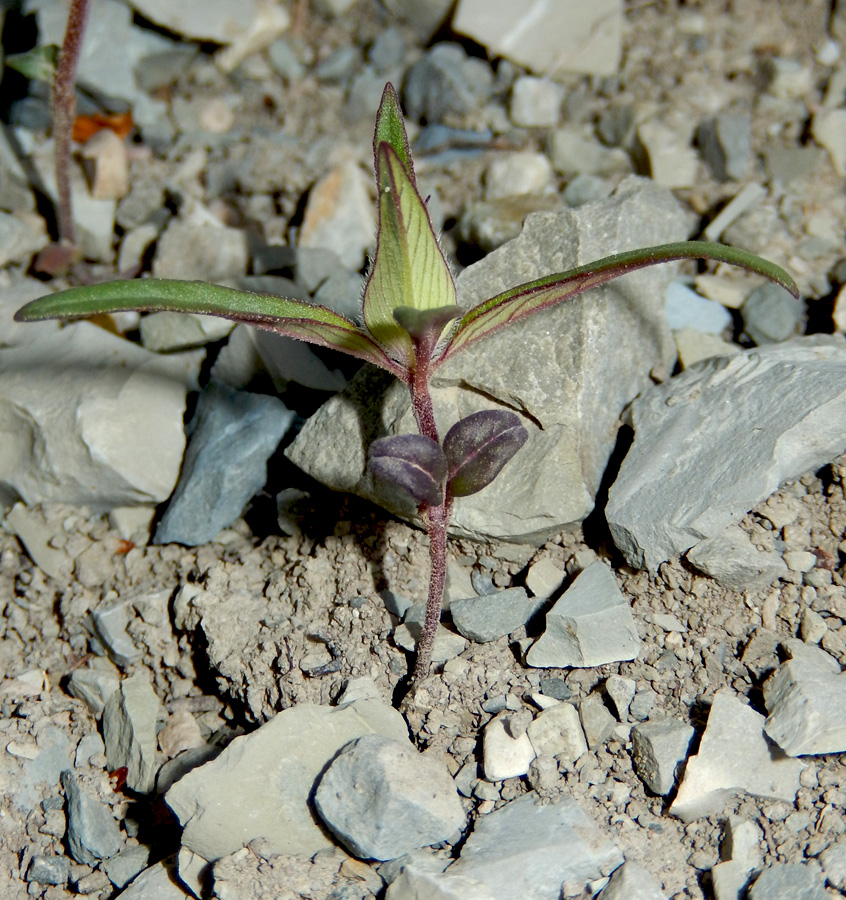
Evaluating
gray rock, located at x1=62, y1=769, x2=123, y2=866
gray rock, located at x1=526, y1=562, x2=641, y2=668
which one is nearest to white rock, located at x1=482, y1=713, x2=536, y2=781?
gray rock, located at x1=526, y1=562, x2=641, y2=668

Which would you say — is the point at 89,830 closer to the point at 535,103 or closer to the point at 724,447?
the point at 724,447

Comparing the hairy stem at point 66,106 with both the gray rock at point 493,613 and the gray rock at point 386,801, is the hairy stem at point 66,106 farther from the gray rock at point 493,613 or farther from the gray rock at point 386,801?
the gray rock at point 386,801

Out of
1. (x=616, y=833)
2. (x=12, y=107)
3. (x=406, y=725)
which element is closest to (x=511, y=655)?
(x=406, y=725)

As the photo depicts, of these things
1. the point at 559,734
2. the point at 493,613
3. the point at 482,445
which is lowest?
the point at 559,734

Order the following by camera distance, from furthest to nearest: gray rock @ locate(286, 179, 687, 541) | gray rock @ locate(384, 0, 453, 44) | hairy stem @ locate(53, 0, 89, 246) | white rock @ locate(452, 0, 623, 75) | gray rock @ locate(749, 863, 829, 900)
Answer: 1. gray rock @ locate(384, 0, 453, 44)
2. white rock @ locate(452, 0, 623, 75)
3. hairy stem @ locate(53, 0, 89, 246)
4. gray rock @ locate(286, 179, 687, 541)
5. gray rock @ locate(749, 863, 829, 900)

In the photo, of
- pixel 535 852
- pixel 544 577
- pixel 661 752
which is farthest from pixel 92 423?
pixel 661 752

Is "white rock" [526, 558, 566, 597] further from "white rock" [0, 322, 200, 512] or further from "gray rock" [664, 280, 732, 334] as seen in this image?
"white rock" [0, 322, 200, 512]
